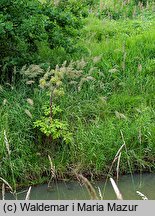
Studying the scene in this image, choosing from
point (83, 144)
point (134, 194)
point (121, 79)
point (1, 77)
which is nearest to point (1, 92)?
point (1, 77)

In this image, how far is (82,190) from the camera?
5.62 m

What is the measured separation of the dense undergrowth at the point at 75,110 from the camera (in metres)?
5.88

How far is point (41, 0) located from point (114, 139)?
2.95 m

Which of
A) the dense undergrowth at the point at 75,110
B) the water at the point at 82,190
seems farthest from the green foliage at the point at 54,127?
the water at the point at 82,190

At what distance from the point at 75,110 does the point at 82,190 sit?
1278mm

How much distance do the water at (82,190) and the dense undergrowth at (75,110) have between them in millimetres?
166

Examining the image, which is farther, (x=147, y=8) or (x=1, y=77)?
(x=147, y=8)

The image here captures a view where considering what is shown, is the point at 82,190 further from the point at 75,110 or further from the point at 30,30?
the point at 30,30

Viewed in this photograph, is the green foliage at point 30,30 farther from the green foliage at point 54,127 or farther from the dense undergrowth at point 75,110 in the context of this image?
the green foliage at point 54,127

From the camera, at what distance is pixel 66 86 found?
686cm

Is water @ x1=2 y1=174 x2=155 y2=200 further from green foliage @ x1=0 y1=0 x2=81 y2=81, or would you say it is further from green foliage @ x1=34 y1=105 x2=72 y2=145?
green foliage @ x1=0 y1=0 x2=81 y2=81

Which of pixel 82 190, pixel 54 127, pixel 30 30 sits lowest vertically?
pixel 82 190

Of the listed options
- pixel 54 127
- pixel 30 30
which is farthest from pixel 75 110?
pixel 30 30

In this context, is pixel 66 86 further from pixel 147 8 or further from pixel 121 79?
pixel 147 8
